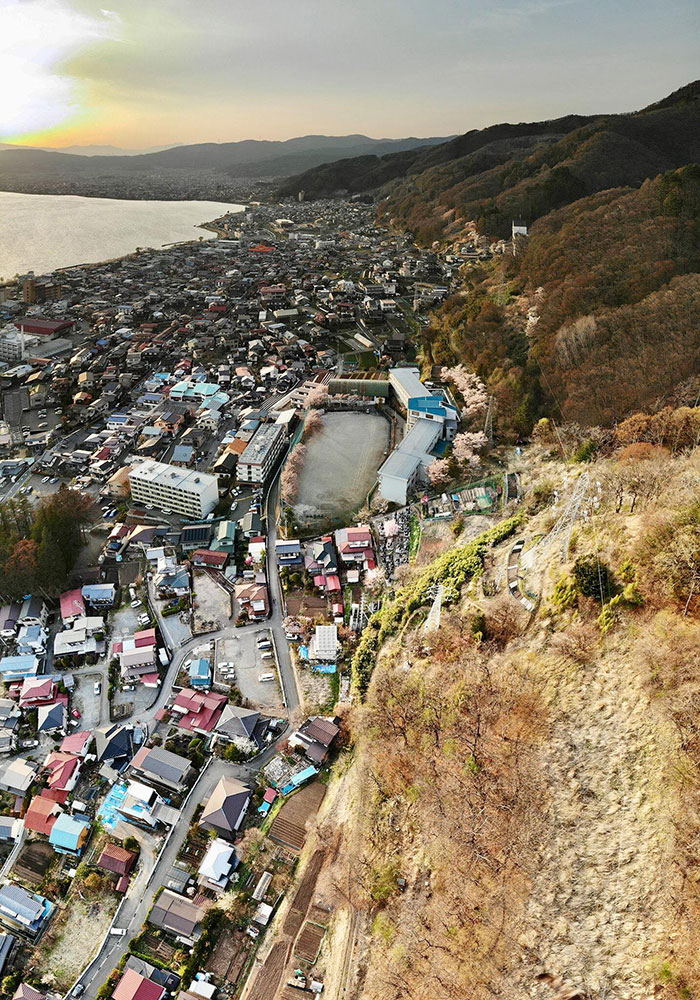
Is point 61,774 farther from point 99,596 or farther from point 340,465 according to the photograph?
point 340,465

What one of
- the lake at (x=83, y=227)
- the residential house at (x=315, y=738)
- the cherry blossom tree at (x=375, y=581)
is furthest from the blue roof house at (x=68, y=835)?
the lake at (x=83, y=227)

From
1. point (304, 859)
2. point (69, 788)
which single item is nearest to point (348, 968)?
point (304, 859)

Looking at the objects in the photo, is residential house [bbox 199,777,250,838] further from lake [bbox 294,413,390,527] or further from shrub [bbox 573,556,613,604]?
lake [bbox 294,413,390,527]

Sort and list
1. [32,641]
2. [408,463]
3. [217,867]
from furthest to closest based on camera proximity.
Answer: [408,463], [32,641], [217,867]

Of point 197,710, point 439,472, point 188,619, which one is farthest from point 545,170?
point 197,710

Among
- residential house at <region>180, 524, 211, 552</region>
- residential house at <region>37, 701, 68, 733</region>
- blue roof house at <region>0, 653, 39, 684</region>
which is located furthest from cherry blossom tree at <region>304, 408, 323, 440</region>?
residential house at <region>37, 701, 68, 733</region>

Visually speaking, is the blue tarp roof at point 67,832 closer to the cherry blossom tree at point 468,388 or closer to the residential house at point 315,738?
the residential house at point 315,738
